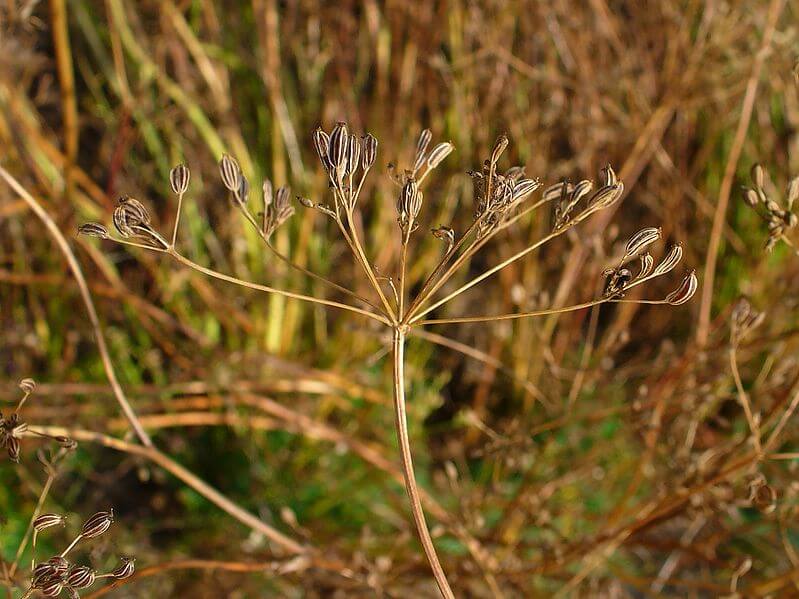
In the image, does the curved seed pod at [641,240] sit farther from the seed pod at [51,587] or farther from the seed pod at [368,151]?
the seed pod at [51,587]

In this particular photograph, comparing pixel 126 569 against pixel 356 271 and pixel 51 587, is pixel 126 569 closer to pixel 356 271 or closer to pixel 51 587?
pixel 51 587

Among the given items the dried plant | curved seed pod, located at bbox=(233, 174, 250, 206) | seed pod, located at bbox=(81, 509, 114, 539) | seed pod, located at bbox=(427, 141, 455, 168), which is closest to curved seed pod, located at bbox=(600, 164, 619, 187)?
the dried plant

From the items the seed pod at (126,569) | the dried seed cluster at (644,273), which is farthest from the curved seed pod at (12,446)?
the dried seed cluster at (644,273)

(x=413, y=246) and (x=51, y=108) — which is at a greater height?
(x=51, y=108)

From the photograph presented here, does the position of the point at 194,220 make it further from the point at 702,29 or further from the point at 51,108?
the point at 702,29

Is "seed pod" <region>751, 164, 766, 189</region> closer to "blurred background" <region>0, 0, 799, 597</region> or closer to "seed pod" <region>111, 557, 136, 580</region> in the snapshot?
"blurred background" <region>0, 0, 799, 597</region>

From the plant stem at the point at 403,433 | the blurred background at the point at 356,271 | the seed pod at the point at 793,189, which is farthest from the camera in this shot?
the blurred background at the point at 356,271

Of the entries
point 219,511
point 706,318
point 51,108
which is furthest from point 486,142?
point 51,108
